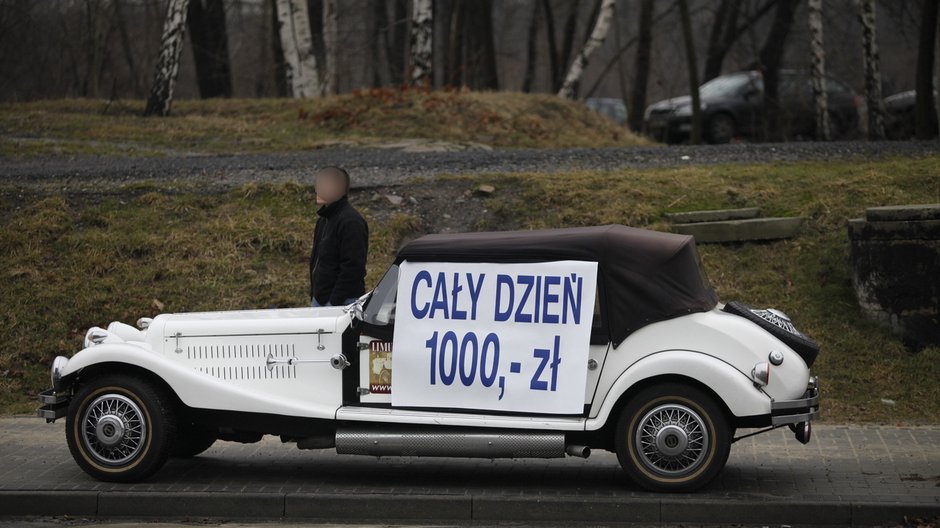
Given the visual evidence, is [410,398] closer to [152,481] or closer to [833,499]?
[152,481]

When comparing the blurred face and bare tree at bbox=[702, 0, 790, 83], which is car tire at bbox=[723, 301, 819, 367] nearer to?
the blurred face

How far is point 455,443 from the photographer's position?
7.20 metres

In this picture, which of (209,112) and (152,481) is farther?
(209,112)

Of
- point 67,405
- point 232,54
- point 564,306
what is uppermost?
point 232,54

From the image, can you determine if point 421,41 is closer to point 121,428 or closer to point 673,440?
point 121,428

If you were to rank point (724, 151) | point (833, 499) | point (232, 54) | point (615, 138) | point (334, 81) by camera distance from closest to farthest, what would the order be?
point (833, 499), point (724, 151), point (615, 138), point (334, 81), point (232, 54)

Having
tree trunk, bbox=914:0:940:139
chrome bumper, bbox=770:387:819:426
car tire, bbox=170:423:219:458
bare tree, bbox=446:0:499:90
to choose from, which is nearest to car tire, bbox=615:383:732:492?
chrome bumper, bbox=770:387:819:426

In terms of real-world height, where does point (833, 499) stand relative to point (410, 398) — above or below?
below

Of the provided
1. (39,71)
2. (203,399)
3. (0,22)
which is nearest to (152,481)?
(203,399)

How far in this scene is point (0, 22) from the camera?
113ft

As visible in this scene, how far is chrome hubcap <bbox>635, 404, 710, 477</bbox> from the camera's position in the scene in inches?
278

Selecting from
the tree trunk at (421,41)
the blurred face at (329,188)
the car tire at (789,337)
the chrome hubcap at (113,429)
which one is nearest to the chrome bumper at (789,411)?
the car tire at (789,337)

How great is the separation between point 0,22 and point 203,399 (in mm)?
30532

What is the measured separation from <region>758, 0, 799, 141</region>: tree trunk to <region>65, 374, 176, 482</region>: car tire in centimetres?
2251
